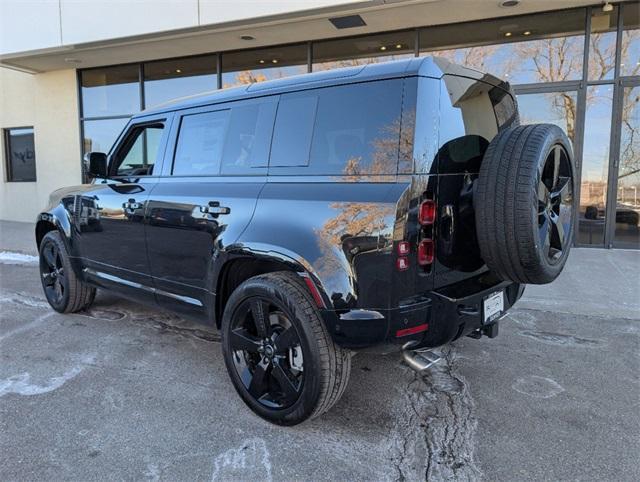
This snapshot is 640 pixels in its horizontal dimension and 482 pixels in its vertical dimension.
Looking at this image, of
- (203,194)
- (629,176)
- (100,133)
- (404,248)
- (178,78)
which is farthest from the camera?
(100,133)

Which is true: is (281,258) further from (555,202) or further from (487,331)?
(555,202)

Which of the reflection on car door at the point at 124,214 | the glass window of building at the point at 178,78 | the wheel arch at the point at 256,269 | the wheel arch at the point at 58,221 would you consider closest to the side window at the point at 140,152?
the reflection on car door at the point at 124,214

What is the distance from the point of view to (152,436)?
273 centimetres

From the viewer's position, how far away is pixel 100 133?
38.5 feet

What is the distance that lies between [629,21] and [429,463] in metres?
8.19

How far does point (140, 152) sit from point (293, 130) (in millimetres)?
1912

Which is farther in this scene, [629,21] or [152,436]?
[629,21]

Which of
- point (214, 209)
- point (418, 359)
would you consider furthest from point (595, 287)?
point (214, 209)

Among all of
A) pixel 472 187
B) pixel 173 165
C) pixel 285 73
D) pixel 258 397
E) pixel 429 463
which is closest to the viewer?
pixel 429 463

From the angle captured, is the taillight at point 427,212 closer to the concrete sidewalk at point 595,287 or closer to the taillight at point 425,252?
the taillight at point 425,252

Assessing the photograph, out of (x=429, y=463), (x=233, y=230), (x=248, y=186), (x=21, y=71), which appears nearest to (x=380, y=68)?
(x=248, y=186)

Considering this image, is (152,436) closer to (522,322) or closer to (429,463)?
(429,463)

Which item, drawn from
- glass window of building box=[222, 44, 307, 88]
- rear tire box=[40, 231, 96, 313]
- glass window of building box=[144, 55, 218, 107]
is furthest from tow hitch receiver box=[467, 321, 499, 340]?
glass window of building box=[144, 55, 218, 107]

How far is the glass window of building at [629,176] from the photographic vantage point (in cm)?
780
